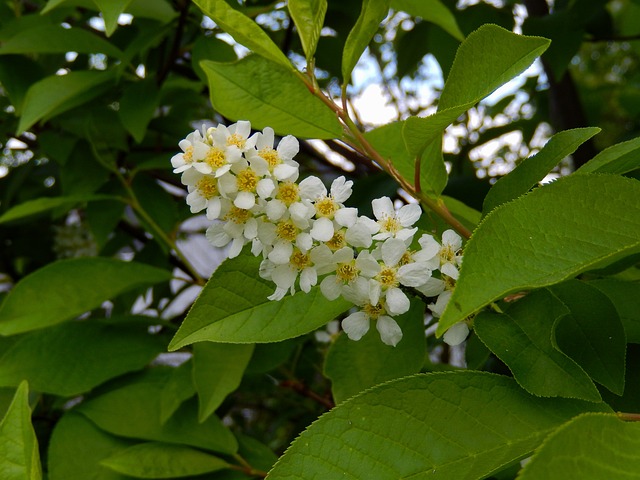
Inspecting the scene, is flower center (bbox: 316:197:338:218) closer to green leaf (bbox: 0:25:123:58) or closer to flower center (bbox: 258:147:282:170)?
flower center (bbox: 258:147:282:170)

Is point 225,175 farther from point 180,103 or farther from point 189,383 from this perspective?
point 180,103

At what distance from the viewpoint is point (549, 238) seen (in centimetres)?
51

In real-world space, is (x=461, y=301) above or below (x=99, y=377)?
above

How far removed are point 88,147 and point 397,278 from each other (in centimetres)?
88

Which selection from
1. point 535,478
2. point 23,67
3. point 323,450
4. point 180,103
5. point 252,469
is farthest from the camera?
point 180,103

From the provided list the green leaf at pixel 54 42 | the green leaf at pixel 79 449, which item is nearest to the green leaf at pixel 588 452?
the green leaf at pixel 79 449

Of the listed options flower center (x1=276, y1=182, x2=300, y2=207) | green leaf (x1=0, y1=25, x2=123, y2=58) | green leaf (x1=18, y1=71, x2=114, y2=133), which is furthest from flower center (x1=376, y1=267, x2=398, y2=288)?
green leaf (x1=0, y1=25, x2=123, y2=58)

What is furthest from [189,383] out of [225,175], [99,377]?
[225,175]

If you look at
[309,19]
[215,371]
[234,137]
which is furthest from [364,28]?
[215,371]

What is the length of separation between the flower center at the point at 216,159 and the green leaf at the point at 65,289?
1.60 ft

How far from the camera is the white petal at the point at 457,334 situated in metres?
0.64

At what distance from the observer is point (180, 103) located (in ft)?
4.79

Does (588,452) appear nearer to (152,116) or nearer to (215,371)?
(215,371)

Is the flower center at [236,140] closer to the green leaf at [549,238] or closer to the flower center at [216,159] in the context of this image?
the flower center at [216,159]
